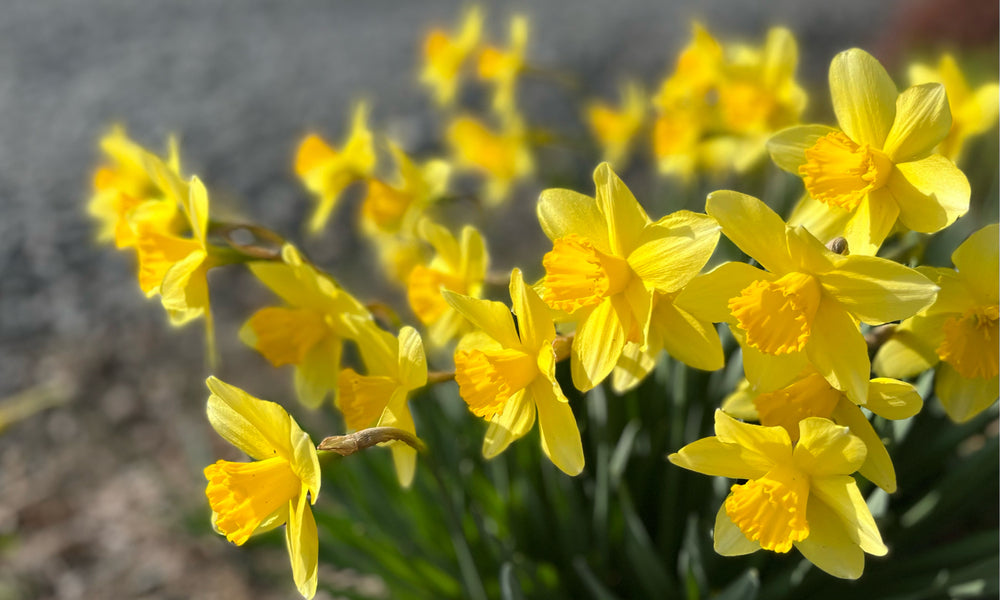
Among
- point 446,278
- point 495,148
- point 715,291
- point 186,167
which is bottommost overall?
point 186,167

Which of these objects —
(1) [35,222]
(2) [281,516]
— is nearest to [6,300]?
(1) [35,222]

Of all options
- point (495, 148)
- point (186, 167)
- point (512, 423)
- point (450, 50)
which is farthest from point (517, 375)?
point (186, 167)

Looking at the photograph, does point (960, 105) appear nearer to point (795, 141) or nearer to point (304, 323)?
point (795, 141)

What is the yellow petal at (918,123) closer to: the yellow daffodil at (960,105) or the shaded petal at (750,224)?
the shaded petal at (750,224)

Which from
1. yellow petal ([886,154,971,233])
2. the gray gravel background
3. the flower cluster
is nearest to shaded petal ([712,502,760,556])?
the flower cluster

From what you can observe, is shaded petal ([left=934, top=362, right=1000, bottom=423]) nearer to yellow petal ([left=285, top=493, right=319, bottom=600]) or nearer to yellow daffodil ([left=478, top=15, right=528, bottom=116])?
yellow petal ([left=285, top=493, right=319, bottom=600])

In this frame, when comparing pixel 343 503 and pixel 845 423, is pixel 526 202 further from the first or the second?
pixel 845 423

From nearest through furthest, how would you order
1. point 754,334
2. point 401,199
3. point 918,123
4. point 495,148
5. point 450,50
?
point 754,334 → point 918,123 → point 401,199 → point 495,148 → point 450,50
